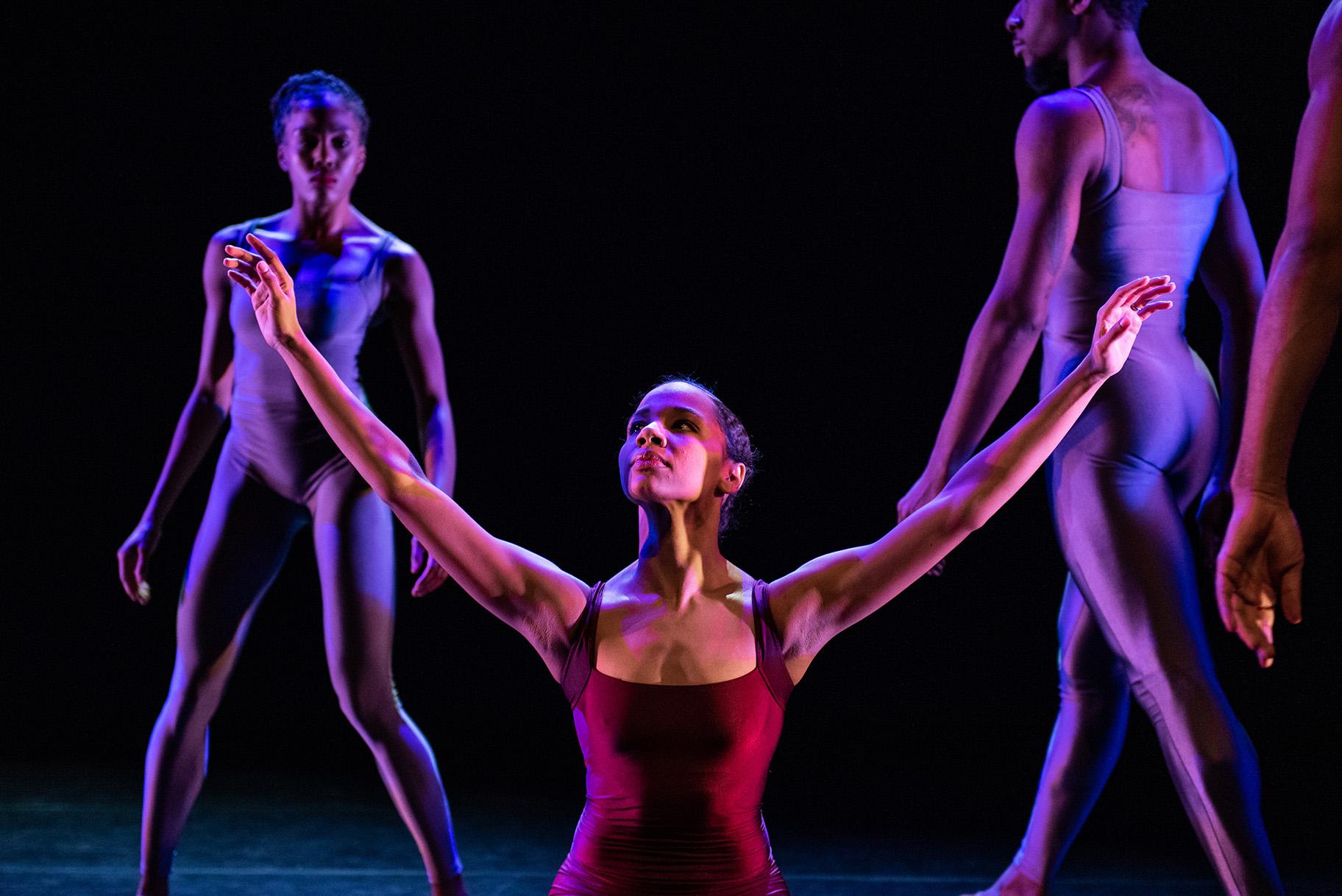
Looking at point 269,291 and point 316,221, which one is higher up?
point 316,221

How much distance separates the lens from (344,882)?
3023 mm

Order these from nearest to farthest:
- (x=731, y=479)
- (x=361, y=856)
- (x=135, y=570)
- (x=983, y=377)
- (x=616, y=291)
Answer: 1. (x=731, y=479)
2. (x=983, y=377)
3. (x=135, y=570)
4. (x=361, y=856)
5. (x=616, y=291)

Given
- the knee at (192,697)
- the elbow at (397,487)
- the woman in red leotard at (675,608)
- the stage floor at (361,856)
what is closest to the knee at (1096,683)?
the stage floor at (361,856)

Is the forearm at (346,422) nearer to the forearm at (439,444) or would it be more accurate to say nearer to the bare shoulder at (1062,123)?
the forearm at (439,444)

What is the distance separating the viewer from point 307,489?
278 cm

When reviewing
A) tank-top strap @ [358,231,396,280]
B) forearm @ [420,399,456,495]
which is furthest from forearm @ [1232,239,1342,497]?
tank-top strap @ [358,231,396,280]

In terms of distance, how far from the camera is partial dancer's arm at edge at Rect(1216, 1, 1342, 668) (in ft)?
5.82

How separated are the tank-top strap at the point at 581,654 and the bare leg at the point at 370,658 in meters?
0.88

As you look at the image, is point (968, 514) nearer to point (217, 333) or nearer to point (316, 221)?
point (316, 221)

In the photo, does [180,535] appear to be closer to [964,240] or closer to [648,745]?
[964,240]

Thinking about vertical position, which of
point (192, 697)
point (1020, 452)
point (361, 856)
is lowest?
point (361, 856)

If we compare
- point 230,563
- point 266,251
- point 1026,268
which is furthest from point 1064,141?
point 230,563

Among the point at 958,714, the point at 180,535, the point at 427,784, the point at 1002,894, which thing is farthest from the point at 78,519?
the point at 1002,894

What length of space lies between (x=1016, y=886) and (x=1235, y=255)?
1318 mm
